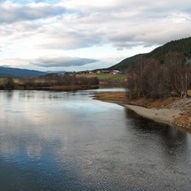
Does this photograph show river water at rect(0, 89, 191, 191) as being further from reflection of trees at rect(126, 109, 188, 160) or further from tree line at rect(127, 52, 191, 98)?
tree line at rect(127, 52, 191, 98)

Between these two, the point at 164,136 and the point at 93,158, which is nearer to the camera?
the point at 93,158

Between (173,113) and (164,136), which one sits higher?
(173,113)

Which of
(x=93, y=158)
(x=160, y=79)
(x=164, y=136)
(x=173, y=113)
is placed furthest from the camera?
(x=160, y=79)

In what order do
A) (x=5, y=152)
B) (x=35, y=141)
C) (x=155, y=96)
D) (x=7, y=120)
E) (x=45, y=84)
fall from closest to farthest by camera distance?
1. (x=5, y=152)
2. (x=35, y=141)
3. (x=7, y=120)
4. (x=155, y=96)
5. (x=45, y=84)

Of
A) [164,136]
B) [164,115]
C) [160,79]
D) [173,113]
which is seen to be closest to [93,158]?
[164,136]

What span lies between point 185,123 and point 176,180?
23.8 m

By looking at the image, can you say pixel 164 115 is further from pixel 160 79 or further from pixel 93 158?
pixel 93 158

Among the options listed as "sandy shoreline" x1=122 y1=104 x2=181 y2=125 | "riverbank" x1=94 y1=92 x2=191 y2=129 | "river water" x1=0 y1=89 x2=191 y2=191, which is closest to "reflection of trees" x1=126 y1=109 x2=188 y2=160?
"river water" x1=0 y1=89 x2=191 y2=191

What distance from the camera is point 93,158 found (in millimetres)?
23438

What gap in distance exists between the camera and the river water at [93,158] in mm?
18109

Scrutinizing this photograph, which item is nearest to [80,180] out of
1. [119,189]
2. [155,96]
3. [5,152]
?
[119,189]

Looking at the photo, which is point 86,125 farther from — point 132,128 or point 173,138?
point 173,138

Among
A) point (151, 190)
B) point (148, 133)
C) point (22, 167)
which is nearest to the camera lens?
point (151, 190)

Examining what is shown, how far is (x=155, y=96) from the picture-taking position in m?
70.0
